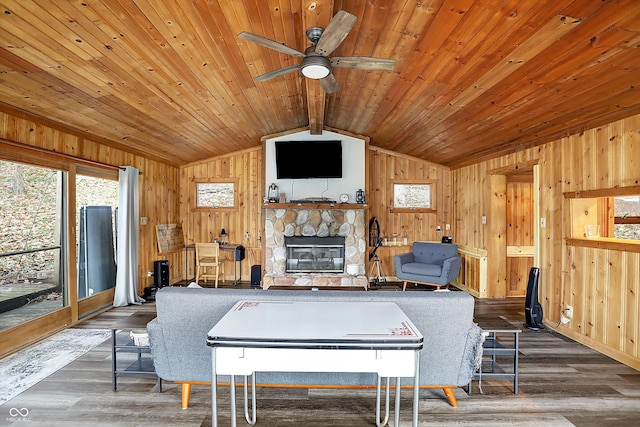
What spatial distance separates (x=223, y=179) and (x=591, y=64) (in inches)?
240

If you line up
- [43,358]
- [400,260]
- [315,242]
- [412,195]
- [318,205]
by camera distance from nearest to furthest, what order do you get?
[43,358], [400,260], [318,205], [315,242], [412,195]

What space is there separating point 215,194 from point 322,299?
5.31m

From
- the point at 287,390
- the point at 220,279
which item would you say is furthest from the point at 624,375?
the point at 220,279

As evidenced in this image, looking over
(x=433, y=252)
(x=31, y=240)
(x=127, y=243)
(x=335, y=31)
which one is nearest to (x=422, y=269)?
(x=433, y=252)

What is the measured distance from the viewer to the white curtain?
16.2ft

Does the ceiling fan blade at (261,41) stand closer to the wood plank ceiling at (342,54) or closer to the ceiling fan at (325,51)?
the ceiling fan at (325,51)

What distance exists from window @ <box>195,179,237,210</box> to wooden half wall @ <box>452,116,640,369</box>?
5096 mm

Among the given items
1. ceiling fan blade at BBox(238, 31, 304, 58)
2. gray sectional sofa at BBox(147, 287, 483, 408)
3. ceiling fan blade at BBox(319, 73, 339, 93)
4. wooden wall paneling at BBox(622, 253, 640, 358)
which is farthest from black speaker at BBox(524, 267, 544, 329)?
ceiling fan blade at BBox(238, 31, 304, 58)

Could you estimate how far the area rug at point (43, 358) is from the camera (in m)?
2.70

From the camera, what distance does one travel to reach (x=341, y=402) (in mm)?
2488

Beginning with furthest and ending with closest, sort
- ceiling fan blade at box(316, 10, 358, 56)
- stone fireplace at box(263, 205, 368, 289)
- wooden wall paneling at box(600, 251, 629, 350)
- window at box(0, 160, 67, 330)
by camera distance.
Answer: stone fireplace at box(263, 205, 368, 289) → window at box(0, 160, 67, 330) → wooden wall paneling at box(600, 251, 629, 350) → ceiling fan blade at box(316, 10, 358, 56)

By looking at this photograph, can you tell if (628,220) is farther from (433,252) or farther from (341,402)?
(341,402)

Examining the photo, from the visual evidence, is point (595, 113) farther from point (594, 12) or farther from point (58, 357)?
point (58, 357)

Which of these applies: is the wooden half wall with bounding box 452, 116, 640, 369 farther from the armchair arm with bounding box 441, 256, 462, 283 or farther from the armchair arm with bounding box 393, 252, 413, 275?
the armchair arm with bounding box 393, 252, 413, 275
